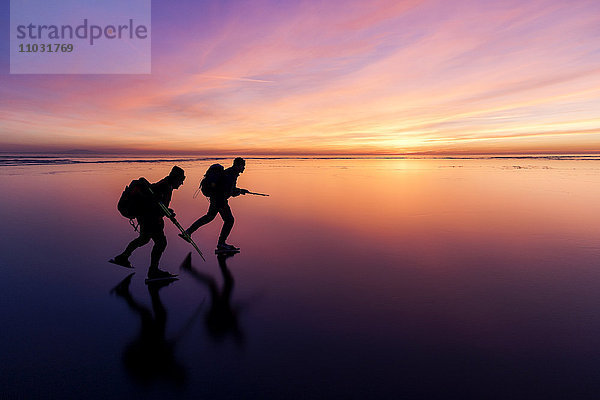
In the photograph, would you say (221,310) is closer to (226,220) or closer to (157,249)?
(157,249)

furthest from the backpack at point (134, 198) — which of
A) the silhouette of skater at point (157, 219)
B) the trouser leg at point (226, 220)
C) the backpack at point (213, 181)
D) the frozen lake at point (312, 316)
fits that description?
the trouser leg at point (226, 220)

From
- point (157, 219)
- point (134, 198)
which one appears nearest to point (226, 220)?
point (157, 219)

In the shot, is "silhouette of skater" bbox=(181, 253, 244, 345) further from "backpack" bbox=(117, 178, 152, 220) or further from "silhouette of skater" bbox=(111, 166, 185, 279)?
"backpack" bbox=(117, 178, 152, 220)

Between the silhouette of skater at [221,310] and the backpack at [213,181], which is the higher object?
the backpack at [213,181]

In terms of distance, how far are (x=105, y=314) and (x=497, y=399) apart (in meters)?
4.22

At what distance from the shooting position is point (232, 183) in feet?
22.1

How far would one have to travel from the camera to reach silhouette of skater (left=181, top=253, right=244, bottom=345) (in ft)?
11.7

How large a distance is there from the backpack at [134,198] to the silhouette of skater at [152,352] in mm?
1313

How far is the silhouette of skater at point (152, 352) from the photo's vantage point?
9.52 feet

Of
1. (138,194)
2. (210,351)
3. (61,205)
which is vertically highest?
(138,194)

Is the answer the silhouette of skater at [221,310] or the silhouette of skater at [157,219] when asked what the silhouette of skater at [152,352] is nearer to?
the silhouette of skater at [221,310]

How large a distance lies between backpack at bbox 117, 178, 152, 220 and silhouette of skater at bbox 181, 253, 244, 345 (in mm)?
1399

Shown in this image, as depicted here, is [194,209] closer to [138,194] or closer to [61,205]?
[61,205]

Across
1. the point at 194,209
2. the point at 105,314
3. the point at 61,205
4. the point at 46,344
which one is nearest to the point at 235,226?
the point at 194,209
